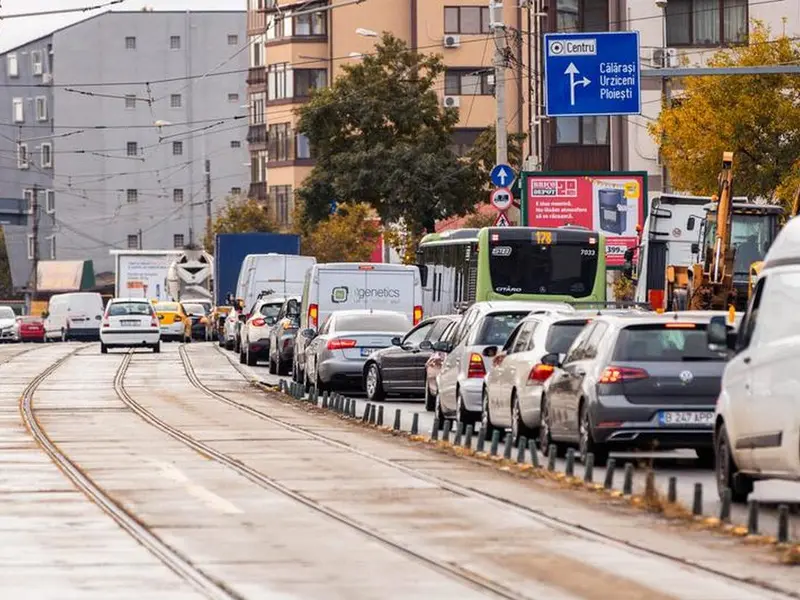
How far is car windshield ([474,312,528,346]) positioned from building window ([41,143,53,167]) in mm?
109593

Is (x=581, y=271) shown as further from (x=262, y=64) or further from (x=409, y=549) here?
(x=262, y=64)

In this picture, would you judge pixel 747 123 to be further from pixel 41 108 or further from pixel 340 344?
pixel 41 108

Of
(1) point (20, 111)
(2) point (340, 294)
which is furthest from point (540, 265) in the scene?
(1) point (20, 111)

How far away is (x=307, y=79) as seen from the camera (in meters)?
109

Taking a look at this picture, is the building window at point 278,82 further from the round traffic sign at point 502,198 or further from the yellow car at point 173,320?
the round traffic sign at point 502,198

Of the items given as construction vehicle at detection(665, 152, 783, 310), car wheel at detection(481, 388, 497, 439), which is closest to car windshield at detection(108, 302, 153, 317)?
construction vehicle at detection(665, 152, 783, 310)

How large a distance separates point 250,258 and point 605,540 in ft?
157

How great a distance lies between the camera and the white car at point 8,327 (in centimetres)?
9231

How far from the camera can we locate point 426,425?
28531mm

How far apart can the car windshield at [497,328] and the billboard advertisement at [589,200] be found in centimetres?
2937

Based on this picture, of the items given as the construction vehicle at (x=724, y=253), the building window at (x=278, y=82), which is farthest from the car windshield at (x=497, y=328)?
the building window at (x=278, y=82)

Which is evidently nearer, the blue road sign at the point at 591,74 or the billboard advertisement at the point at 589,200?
the blue road sign at the point at 591,74

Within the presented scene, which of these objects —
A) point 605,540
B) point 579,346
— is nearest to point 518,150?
point 579,346

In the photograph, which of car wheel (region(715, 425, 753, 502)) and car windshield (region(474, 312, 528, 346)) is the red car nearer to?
car windshield (region(474, 312, 528, 346))
